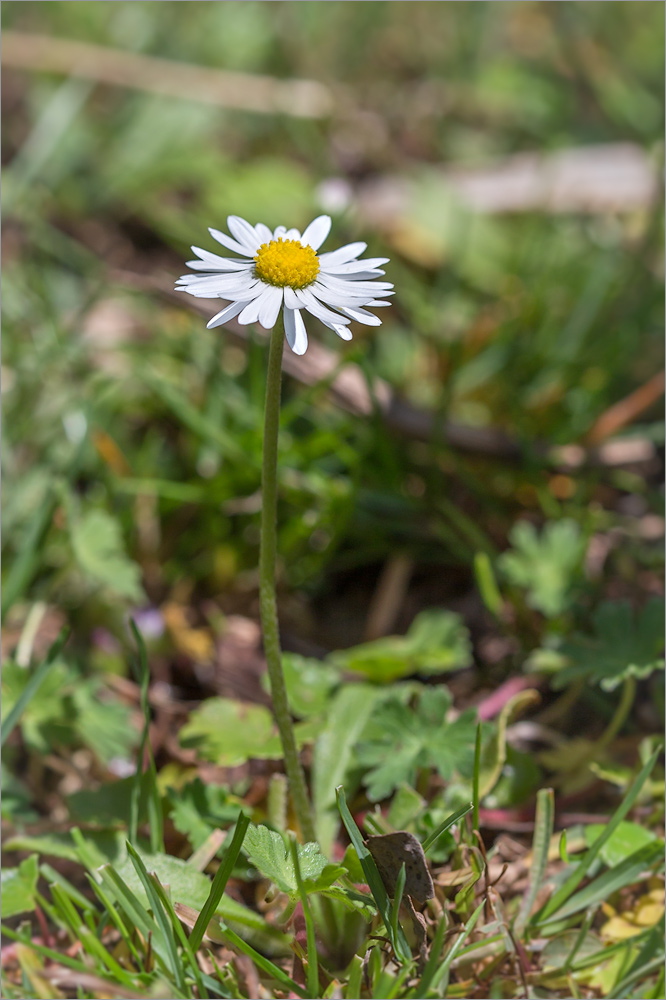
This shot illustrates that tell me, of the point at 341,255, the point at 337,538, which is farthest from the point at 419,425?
the point at 341,255

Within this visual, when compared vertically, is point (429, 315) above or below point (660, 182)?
below

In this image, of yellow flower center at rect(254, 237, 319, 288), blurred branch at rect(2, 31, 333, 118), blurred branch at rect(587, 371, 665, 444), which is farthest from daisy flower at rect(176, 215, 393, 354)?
blurred branch at rect(2, 31, 333, 118)

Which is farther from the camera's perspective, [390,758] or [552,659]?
[552,659]

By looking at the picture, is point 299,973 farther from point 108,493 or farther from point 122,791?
point 108,493

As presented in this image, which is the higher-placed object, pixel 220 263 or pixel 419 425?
pixel 419 425

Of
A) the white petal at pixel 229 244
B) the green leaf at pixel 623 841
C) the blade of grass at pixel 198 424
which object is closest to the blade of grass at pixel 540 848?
the green leaf at pixel 623 841

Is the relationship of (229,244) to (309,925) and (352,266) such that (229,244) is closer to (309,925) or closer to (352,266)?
(352,266)

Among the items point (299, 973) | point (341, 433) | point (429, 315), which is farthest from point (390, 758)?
point (429, 315)
